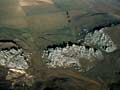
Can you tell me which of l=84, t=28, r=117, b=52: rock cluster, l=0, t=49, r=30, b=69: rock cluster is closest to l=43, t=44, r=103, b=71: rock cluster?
l=84, t=28, r=117, b=52: rock cluster

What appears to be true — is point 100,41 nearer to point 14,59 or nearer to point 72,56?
point 72,56

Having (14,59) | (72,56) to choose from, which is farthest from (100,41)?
(14,59)

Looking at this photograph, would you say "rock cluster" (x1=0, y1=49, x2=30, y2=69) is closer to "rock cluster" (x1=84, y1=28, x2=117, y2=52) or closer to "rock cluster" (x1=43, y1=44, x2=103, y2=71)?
"rock cluster" (x1=43, y1=44, x2=103, y2=71)

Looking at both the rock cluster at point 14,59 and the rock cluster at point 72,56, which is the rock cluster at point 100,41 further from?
the rock cluster at point 14,59

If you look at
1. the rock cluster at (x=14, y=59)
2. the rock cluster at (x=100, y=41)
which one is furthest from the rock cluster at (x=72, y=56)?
the rock cluster at (x=14, y=59)

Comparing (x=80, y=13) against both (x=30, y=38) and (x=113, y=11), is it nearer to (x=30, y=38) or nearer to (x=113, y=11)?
(x=113, y=11)

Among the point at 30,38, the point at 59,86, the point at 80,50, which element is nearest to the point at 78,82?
the point at 59,86
